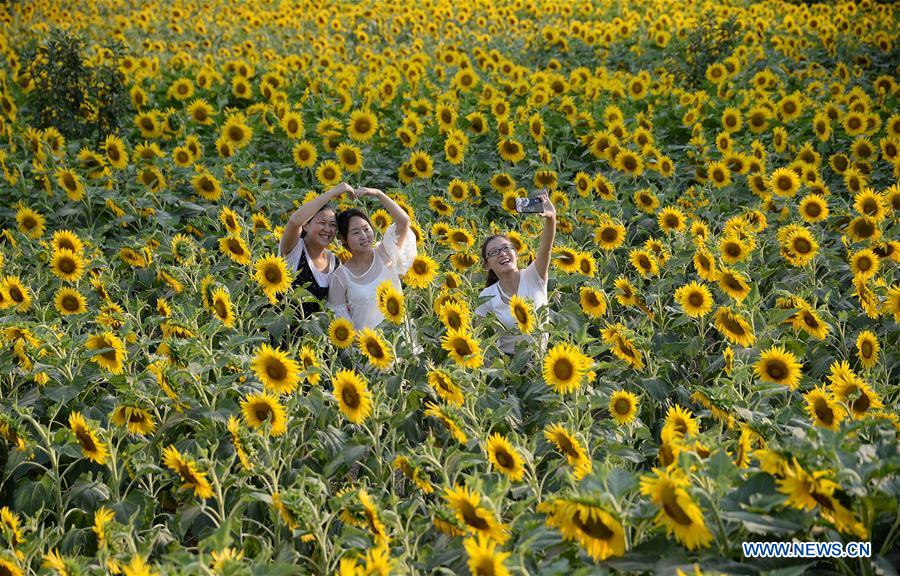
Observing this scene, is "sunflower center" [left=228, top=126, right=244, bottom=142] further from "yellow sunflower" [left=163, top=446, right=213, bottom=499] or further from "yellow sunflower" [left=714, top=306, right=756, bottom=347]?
"yellow sunflower" [left=163, top=446, right=213, bottom=499]

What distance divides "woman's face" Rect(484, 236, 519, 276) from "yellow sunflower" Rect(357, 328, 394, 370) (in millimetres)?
1356

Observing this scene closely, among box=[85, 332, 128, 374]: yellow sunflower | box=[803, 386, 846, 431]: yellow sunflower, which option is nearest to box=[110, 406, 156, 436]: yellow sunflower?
box=[85, 332, 128, 374]: yellow sunflower

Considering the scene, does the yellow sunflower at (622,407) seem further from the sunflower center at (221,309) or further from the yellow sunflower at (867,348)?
the sunflower center at (221,309)

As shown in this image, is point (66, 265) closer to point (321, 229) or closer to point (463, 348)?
point (321, 229)

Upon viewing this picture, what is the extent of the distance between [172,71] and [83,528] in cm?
852

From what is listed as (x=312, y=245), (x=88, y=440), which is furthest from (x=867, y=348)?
(x=88, y=440)

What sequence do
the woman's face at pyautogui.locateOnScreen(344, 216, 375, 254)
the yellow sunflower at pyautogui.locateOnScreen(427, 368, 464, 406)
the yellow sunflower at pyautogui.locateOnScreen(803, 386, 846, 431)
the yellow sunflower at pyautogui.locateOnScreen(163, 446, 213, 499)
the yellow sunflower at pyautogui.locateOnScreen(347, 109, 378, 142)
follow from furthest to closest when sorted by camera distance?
the yellow sunflower at pyautogui.locateOnScreen(347, 109, 378, 142)
the woman's face at pyautogui.locateOnScreen(344, 216, 375, 254)
the yellow sunflower at pyautogui.locateOnScreen(427, 368, 464, 406)
the yellow sunflower at pyautogui.locateOnScreen(803, 386, 846, 431)
the yellow sunflower at pyautogui.locateOnScreen(163, 446, 213, 499)

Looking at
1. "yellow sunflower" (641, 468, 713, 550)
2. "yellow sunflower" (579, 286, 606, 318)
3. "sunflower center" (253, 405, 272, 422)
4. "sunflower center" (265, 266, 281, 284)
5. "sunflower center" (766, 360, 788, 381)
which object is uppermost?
"yellow sunflower" (641, 468, 713, 550)

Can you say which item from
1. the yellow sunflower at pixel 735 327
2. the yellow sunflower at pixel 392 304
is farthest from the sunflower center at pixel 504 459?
the yellow sunflower at pixel 735 327

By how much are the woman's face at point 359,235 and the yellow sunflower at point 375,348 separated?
1.47 metres

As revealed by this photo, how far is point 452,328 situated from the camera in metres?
4.25

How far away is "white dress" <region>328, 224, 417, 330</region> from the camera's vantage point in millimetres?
5223

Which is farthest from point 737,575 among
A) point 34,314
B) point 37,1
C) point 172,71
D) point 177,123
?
point 37,1

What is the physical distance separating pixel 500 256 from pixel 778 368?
5.79 feet
